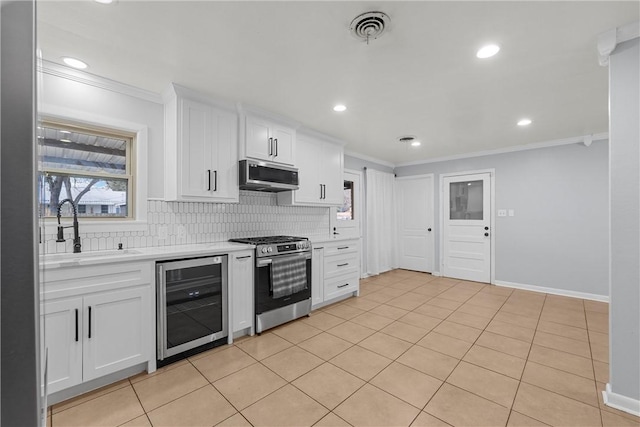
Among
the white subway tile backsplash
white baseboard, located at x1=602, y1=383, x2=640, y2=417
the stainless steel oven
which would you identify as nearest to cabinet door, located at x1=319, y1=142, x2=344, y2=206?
the white subway tile backsplash

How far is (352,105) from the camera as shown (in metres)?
3.21

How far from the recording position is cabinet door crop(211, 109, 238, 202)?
3051 millimetres

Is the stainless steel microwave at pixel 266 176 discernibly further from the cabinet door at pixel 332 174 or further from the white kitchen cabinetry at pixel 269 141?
the cabinet door at pixel 332 174

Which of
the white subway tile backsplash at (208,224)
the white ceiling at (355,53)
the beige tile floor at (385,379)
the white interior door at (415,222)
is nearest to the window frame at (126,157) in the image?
the white subway tile backsplash at (208,224)

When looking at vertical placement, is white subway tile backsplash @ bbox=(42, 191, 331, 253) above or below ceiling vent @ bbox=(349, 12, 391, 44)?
below

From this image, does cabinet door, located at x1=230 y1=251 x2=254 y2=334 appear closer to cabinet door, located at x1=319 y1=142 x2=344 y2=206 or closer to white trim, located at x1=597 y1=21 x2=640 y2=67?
cabinet door, located at x1=319 y1=142 x2=344 y2=206

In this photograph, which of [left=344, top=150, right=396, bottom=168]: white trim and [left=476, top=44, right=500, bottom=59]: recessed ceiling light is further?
[left=344, top=150, right=396, bottom=168]: white trim

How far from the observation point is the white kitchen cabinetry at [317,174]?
3.97 metres

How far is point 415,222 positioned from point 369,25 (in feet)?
16.7

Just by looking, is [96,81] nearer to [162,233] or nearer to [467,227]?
[162,233]

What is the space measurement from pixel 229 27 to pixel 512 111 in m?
3.29

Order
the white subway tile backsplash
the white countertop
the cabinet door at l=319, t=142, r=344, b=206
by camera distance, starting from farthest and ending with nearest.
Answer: the cabinet door at l=319, t=142, r=344, b=206, the white subway tile backsplash, the white countertop

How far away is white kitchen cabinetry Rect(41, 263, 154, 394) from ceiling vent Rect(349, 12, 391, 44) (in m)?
2.39

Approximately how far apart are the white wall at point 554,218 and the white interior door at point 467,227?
0.65ft
